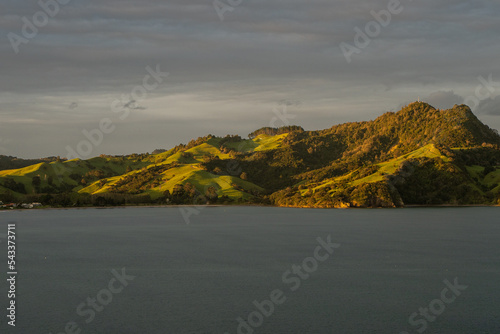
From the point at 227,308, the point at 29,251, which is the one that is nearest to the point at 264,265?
the point at 227,308

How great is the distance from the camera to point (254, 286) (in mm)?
49500

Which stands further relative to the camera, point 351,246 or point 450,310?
point 351,246

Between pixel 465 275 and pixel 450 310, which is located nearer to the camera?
pixel 450 310

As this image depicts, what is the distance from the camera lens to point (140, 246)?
83.8m

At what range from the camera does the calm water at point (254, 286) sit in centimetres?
3694

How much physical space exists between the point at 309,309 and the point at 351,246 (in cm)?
4177

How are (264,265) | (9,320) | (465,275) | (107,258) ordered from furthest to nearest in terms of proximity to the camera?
1. (107,258)
2. (264,265)
3. (465,275)
4. (9,320)

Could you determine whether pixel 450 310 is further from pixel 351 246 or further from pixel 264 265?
pixel 351 246

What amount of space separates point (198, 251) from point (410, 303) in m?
39.9

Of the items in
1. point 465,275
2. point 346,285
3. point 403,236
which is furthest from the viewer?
point 403,236

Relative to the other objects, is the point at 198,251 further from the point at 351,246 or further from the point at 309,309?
the point at 309,309

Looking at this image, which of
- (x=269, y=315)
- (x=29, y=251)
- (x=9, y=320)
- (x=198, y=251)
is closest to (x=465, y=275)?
(x=269, y=315)

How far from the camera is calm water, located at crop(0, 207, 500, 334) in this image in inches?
1454

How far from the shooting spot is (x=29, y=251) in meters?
77.9
